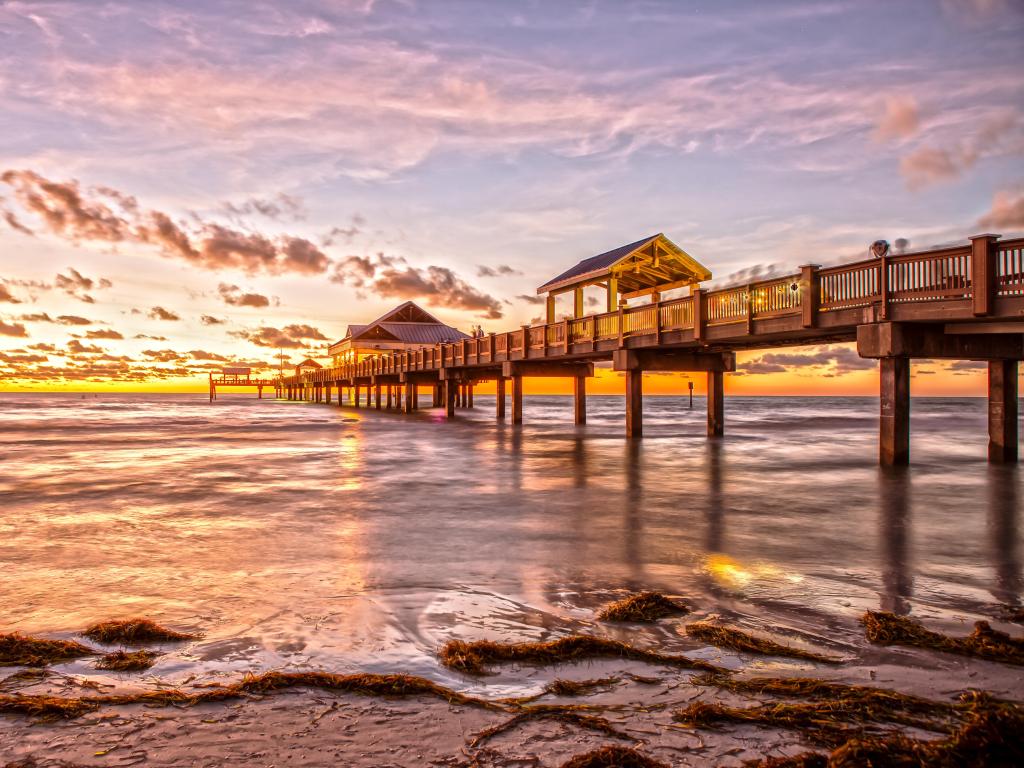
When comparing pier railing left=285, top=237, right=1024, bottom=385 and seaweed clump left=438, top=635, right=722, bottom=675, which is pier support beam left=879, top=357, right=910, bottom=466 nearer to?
pier railing left=285, top=237, right=1024, bottom=385

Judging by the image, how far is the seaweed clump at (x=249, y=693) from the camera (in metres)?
3.12

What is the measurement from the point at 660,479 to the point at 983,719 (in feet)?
32.3

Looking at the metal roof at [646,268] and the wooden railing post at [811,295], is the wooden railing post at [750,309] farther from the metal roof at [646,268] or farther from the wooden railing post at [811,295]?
the metal roof at [646,268]

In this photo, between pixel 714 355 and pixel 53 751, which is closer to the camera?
pixel 53 751

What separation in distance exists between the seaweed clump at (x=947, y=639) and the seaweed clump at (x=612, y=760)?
82.3 inches

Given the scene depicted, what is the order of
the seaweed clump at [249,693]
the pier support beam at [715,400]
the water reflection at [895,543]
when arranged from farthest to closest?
the pier support beam at [715,400] → the water reflection at [895,543] → the seaweed clump at [249,693]

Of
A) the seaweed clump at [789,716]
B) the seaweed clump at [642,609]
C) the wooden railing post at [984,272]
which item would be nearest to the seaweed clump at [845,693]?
the seaweed clump at [789,716]

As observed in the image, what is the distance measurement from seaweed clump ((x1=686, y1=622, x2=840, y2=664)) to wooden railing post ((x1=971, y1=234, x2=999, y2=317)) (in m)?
10.5

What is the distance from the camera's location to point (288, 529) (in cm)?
782

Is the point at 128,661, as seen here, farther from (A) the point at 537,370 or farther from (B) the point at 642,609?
(A) the point at 537,370

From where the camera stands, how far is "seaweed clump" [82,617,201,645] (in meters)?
4.07

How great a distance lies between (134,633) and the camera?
162 inches

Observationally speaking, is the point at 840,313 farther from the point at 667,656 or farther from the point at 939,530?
the point at 667,656

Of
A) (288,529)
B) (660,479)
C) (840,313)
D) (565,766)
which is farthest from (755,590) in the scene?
(840,313)
